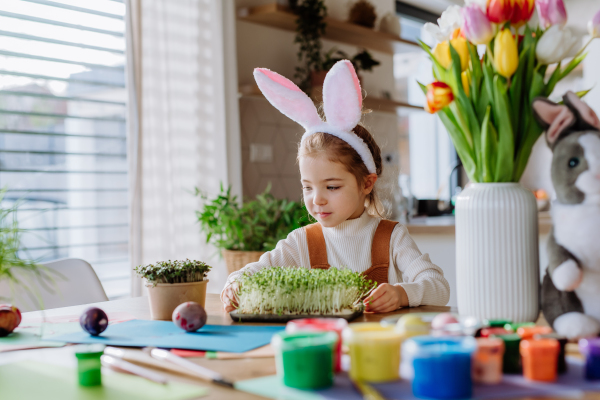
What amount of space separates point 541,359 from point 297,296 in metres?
0.50

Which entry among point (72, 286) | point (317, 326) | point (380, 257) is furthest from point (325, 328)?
point (72, 286)

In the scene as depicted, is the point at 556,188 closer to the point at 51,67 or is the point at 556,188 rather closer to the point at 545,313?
the point at 545,313

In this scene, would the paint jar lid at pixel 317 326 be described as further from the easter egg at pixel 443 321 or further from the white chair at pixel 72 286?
the white chair at pixel 72 286

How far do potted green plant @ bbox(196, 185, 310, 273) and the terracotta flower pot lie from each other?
125 centimetres

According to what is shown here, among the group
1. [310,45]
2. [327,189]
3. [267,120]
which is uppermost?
[310,45]

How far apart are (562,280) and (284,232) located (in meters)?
1.72

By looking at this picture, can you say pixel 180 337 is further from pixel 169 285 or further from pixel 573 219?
pixel 573 219

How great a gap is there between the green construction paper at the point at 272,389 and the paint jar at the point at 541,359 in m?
0.25

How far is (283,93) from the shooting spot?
1.32 meters

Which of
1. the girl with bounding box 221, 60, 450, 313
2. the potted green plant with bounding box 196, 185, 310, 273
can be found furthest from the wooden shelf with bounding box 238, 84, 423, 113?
the girl with bounding box 221, 60, 450, 313

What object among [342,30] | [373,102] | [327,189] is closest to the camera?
[327,189]

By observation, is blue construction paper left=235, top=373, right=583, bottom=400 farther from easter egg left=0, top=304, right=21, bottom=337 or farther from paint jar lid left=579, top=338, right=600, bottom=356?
easter egg left=0, top=304, right=21, bottom=337

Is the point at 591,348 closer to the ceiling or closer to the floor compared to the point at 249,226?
closer to the floor

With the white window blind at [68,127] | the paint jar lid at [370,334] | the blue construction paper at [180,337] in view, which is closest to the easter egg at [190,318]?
the blue construction paper at [180,337]
